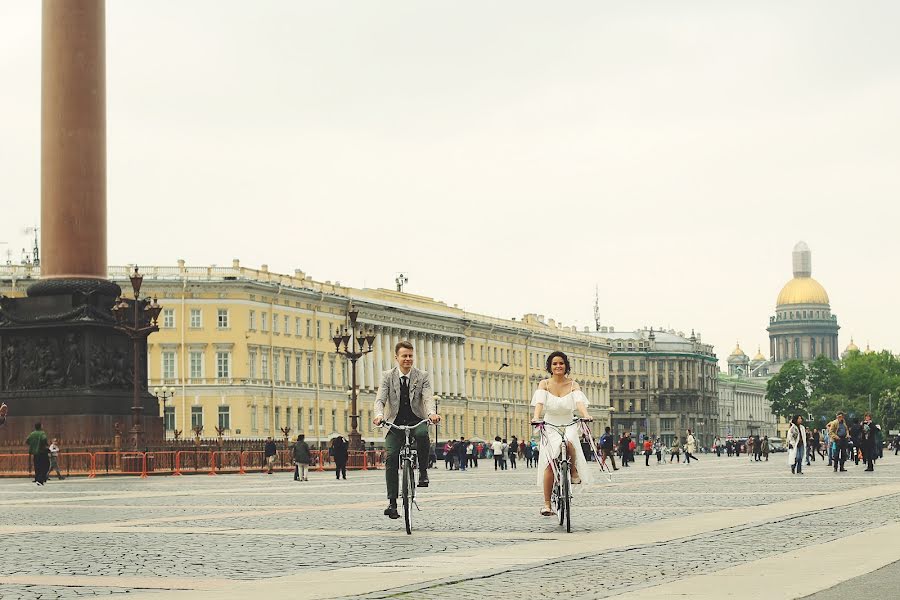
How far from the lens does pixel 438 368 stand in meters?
150

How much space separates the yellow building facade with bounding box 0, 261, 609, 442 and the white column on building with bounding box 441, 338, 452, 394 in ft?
0.50

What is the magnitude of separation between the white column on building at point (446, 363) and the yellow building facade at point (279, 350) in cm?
15

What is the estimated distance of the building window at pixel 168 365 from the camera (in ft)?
385

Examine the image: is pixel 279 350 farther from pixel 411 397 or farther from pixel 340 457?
pixel 411 397

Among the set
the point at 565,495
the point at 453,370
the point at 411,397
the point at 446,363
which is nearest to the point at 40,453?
the point at 411,397

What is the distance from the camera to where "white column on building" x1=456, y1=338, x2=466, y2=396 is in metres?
154

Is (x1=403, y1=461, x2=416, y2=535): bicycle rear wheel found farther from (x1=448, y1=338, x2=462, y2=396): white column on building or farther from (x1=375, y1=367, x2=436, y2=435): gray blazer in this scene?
(x1=448, y1=338, x2=462, y2=396): white column on building

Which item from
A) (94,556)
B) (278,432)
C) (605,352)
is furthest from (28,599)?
(605,352)

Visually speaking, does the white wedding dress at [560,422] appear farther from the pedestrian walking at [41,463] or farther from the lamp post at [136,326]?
the lamp post at [136,326]

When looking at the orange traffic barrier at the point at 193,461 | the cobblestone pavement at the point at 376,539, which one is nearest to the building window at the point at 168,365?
the orange traffic barrier at the point at 193,461

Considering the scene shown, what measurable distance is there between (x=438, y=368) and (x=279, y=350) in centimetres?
2902

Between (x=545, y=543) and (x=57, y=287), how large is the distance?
34833mm

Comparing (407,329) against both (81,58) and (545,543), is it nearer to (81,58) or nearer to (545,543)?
(81,58)

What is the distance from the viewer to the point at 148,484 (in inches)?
1580
